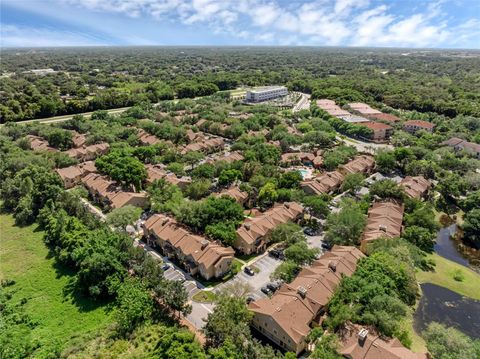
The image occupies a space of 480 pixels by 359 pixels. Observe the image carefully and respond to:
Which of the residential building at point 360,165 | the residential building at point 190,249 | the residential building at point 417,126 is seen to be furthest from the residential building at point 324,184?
the residential building at point 417,126

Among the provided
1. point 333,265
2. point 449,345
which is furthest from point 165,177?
point 449,345

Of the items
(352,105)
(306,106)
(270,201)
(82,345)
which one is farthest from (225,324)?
(306,106)

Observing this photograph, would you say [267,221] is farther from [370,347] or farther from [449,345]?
[449,345]

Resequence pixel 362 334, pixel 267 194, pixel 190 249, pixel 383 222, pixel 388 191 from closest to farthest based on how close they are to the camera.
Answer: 1. pixel 362 334
2. pixel 190 249
3. pixel 383 222
4. pixel 267 194
5. pixel 388 191

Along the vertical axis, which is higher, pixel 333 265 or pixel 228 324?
pixel 228 324

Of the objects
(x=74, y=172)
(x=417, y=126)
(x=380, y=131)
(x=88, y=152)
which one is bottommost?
(x=74, y=172)

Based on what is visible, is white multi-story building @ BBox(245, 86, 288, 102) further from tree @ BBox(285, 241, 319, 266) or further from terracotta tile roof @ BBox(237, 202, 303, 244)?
tree @ BBox(285, 241, 319, 266)

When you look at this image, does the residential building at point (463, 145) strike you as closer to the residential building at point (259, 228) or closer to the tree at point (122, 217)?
the residential building at point (259, 228)

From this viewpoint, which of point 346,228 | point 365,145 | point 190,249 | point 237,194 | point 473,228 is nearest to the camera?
point 190,249
